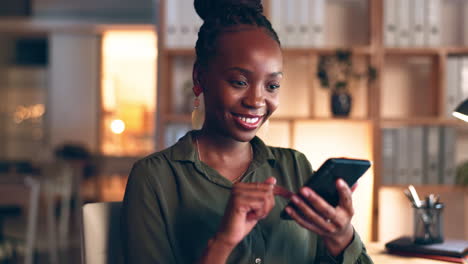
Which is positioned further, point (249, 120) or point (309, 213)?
point (249, 120)

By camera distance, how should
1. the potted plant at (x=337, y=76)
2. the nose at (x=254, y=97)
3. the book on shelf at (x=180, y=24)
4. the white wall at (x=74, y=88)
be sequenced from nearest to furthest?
1. the nose at (x=254, y=97)
2. the potted plant at (x=337, y=76)
3. the book on shelf at (x=180, y=24)
4. the white wall at (x=74, y=88)

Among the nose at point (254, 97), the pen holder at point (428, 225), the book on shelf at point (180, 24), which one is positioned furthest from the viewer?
the book on shelf at point (180, 24)

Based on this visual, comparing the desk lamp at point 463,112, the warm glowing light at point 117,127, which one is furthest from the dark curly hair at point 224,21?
the warm glowing light at point 117,127

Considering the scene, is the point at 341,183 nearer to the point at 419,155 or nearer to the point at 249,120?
the point at 249,120

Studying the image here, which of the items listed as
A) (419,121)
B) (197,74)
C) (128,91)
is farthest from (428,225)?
(128,91)

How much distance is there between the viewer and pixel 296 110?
359 cm

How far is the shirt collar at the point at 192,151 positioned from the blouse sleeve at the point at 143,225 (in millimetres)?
71

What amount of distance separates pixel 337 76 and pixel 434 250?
1919 mm

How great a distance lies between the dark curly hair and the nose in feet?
0.33

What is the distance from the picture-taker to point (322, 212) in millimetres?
903

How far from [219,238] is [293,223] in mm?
243

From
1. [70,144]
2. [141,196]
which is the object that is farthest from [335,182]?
[70,144]

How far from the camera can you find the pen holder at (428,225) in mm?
1690

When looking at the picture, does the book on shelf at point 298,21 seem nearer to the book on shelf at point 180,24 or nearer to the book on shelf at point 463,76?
the book on shelf at point 180,24
